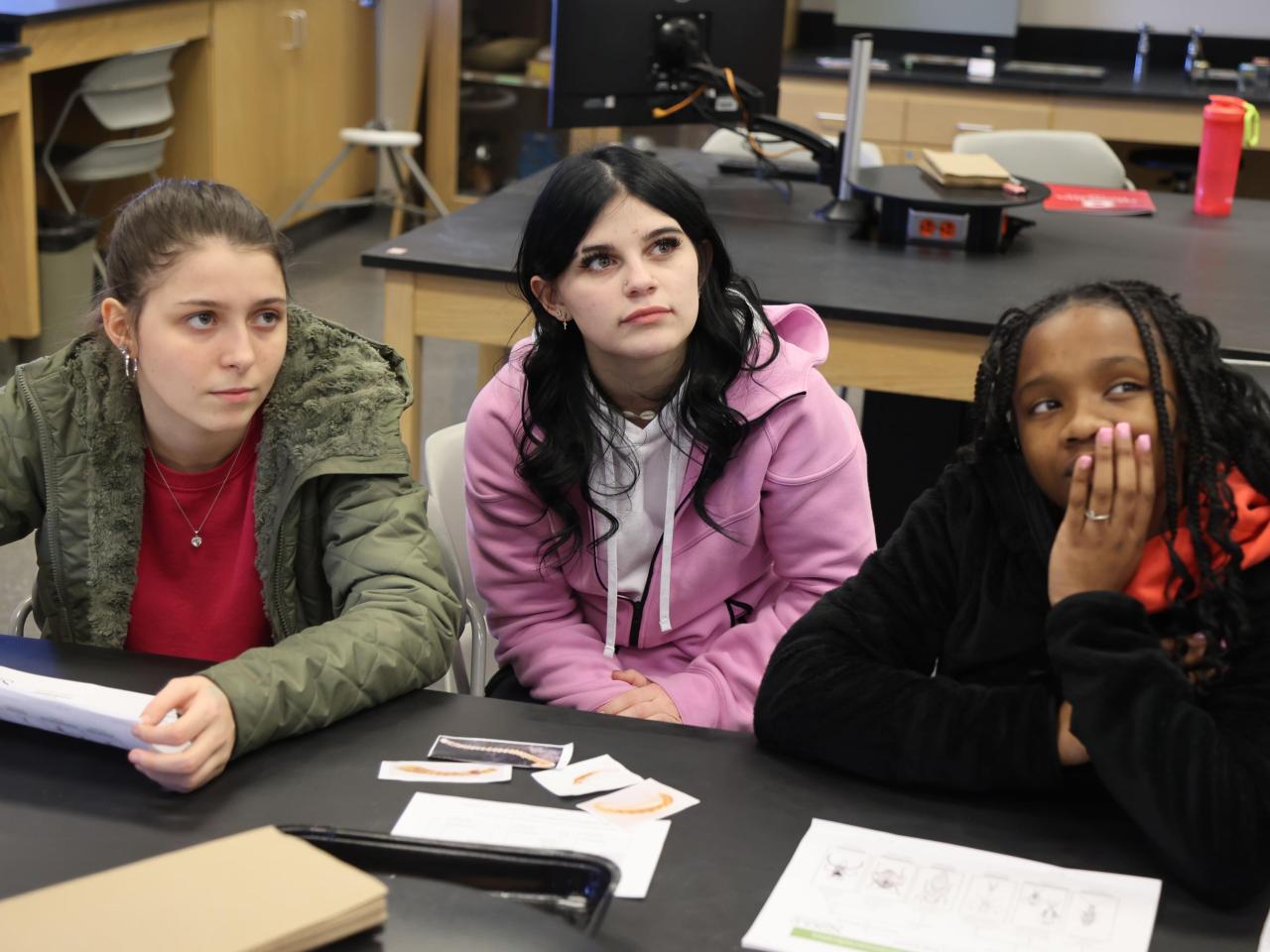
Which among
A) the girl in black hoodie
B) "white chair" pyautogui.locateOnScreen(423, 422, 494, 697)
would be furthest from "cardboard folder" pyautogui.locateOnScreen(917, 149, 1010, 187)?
the girl in black hoodie

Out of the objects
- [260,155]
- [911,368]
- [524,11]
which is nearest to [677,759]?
[911,368]

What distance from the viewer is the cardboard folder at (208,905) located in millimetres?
851

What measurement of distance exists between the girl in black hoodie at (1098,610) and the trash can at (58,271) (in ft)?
11.1

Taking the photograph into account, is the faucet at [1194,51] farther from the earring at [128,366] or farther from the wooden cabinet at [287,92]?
the earring at [128,366]

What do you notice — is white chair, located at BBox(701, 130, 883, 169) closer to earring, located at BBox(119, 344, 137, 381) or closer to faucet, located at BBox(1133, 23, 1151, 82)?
faucet, located at BBox(1133, 23, 1151, 82)

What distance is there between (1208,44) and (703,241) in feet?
14.0

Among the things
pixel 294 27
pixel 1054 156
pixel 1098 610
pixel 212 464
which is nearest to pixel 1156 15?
pixel 1054 156

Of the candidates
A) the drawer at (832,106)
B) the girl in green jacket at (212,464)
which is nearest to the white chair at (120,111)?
the drawer at (832,106)

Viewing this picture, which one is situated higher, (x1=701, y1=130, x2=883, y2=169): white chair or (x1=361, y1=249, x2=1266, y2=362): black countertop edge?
(x1=701, y1=130, x2=883, y2=169): white chair

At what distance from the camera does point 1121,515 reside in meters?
1.15

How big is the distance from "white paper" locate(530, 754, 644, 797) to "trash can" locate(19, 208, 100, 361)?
332 centimetres

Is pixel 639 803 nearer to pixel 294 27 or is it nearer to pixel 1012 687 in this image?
pixel 1012 687

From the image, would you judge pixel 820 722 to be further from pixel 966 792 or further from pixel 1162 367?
pixel 1162 367

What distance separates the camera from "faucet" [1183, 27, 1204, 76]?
202 inches
